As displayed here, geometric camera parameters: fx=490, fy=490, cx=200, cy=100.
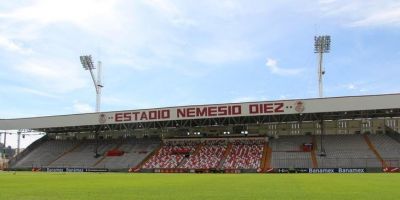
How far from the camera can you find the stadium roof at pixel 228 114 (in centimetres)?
5650

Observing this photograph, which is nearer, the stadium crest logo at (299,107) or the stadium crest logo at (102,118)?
the stadium crest logo at (299,107)

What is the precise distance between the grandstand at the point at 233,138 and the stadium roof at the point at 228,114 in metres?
0.12

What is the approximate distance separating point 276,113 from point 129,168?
65.6ft

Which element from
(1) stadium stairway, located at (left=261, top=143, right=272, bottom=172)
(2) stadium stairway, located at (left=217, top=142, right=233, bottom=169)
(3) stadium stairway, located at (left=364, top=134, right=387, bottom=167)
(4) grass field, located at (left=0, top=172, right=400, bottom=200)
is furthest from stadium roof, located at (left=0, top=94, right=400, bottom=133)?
(4) grass field, located at (left=0, top=172, right=400, bottom=200)

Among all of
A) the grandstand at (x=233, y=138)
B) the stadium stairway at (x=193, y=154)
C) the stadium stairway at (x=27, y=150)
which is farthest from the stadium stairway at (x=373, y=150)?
the stadium stairway at (x=27, y=150)

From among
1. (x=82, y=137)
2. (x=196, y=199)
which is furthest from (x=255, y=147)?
(x=196, y=199)

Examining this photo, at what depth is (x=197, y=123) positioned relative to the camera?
6944 cm

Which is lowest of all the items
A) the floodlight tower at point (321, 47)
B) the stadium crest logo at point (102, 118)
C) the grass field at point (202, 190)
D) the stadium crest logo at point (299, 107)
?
the grass field at point (202, 190)

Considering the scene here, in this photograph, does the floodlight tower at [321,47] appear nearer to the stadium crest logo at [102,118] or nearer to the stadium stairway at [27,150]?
the stadium crest logo at [102,118]

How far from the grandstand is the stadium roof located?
0.12 metres

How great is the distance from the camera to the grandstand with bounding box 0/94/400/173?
57.0 metres

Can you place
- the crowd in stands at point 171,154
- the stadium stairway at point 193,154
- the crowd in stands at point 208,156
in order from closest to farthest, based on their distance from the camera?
1. the crowd in stands at point 208,156
2. the stadium stairway at point 193,154
3. the crowd in stands at point 171,154

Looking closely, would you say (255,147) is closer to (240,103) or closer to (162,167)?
(240,103)

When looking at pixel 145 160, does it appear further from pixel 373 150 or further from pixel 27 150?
pixel 373 150
